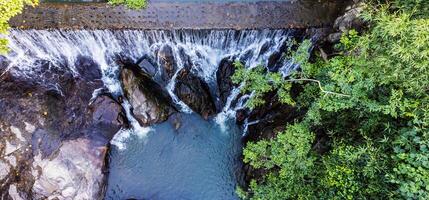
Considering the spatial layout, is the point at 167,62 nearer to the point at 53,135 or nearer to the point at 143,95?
the point at 143,95

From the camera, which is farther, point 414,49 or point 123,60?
point 123,60

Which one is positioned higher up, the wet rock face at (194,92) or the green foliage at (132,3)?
the green foliage at (132,3)

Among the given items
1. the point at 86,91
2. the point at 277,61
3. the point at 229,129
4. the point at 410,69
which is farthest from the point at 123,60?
the point at 410,69

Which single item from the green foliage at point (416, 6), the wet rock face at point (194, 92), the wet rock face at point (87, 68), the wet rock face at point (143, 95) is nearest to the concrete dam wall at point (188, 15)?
the wet rock face at point (87, 68)

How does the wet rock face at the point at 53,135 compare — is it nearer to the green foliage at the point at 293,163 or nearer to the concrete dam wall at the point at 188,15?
the concrete dam wall at the point at 188,15

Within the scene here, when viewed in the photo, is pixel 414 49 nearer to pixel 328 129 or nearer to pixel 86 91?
pixel 328 129

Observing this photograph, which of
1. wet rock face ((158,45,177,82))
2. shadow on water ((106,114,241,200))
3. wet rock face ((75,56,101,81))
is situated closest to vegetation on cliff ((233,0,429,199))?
shadow on water ((106,114,241,200))

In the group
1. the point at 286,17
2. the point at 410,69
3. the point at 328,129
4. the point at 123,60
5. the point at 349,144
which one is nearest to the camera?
the point at 410,69
